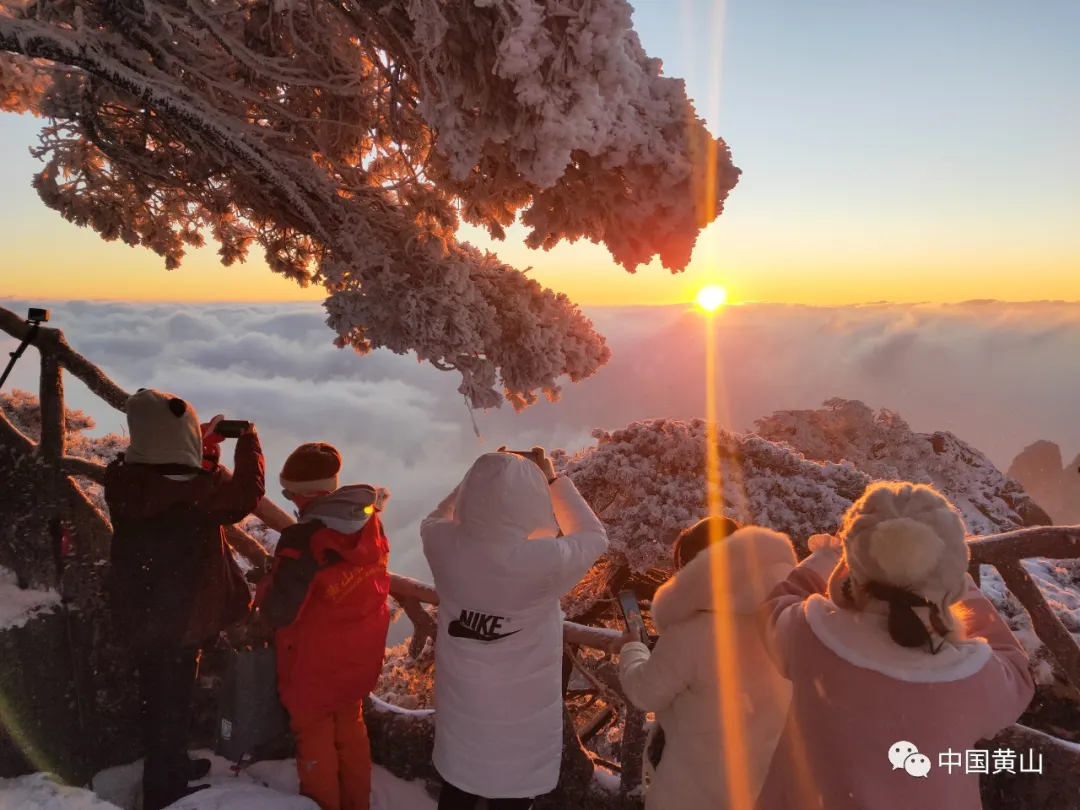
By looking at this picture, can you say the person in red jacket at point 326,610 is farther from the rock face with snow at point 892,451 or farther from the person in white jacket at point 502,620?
the rock face with snow at point 892,451

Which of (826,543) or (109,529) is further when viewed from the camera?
(109,529)

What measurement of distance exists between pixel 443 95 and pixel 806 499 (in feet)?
20.9

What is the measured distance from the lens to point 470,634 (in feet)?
8.02

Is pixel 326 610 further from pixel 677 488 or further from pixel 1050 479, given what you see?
pixel 1050 479

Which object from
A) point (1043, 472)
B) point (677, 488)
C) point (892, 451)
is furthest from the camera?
point (1043, 472)

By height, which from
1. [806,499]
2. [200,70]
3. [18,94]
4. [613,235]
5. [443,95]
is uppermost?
[18,94]

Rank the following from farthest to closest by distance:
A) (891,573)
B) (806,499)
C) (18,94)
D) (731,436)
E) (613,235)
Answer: (731,436) < (806,499) < (18,94) < (613,235) < (891,573)

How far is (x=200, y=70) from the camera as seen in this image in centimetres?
268

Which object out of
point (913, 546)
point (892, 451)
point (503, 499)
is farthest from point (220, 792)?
point (892, 451)

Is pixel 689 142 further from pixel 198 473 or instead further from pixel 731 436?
pixel 731 436

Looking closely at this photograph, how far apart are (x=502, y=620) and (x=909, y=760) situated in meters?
1.47

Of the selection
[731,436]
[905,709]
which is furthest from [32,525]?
[731,436]

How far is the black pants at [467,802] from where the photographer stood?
2578mm

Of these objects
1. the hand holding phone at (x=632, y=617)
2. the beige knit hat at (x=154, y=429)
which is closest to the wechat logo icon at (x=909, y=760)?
the hand holding phone at (x=632, y=617)
